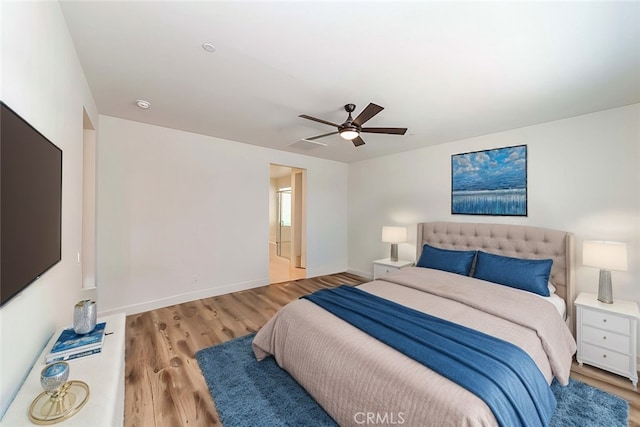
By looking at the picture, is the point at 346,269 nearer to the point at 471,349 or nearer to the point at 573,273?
the point at 573,273

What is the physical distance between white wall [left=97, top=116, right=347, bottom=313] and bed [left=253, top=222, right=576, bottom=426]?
2.07 m

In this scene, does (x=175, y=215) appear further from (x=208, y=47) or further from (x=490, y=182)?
(x=490, y=182)

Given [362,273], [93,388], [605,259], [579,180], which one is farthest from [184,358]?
[579,180]

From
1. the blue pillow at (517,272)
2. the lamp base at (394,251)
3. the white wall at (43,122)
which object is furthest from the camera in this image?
the lamp base at (394,251)

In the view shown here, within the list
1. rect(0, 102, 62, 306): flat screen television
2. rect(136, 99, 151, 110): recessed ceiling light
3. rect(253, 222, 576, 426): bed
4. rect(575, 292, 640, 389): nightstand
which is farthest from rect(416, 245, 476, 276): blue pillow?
rect(136, 99, 151, 110): recessed ceiling light

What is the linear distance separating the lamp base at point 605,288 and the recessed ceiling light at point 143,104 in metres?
5.03

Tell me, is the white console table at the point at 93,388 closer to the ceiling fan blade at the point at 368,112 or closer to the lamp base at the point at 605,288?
the ceiling fan blade at the point at 368,112

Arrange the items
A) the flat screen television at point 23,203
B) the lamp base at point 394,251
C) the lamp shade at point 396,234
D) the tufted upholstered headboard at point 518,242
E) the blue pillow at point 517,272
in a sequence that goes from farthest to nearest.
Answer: the lamp base at point 394,251 < the lamp shade at point 396,234 < the tufted upholstered headboard at point 518,242 < the blue pillow at point 517,272 < the flat screen television at point 23,203

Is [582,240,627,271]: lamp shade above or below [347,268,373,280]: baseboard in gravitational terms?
above

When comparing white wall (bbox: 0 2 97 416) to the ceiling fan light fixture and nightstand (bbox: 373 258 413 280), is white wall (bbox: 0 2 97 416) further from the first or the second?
nightstand (bbox: 373 258 413 280)

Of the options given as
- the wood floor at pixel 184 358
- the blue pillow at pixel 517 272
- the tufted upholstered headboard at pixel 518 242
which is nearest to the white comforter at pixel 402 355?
the blue pillow at pixel 517 272

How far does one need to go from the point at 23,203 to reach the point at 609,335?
13.8 ft

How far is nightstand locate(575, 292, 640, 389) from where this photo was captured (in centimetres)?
217

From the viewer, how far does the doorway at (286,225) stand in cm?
586
